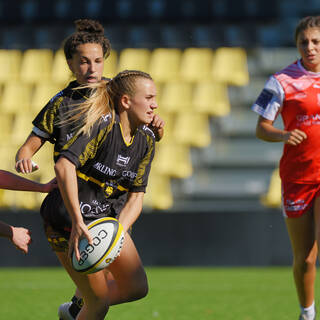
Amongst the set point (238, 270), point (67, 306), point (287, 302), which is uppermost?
point (67, 306)

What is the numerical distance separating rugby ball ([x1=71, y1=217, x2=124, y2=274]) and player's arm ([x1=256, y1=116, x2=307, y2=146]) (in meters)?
1.42

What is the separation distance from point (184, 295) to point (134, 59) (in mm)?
7745

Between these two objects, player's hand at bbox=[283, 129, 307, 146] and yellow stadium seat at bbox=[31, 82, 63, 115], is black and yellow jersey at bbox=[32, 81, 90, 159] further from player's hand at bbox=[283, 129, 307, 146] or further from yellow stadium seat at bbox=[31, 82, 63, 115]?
yellow stadium seat at bbox=[31, 82, 63, 115]

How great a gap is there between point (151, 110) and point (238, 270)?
23.4 ft

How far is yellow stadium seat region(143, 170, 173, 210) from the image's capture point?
1250cm

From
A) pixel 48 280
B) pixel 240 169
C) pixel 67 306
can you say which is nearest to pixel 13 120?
pixel 240 169

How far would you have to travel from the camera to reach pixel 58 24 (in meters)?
14.9

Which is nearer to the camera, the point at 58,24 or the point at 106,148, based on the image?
the point at 106,148

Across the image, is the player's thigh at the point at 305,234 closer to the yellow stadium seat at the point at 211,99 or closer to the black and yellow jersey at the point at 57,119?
the black and yellow jersey at the point at 57,119

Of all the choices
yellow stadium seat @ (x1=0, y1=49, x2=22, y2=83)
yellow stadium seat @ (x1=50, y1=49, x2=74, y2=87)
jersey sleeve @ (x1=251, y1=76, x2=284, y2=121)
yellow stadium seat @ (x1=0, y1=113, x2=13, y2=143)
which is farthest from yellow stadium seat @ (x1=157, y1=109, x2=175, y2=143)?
jersey sleeve @ (x1=251, y1=76, x2=284, y2=121)

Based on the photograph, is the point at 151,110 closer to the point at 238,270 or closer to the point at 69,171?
the point at 69,171

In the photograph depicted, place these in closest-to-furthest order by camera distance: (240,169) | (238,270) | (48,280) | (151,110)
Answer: (151,110) → (48,280) → (238,270) → (240,169)

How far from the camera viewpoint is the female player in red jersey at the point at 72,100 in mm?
4395

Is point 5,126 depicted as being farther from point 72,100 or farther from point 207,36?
point 72,100
